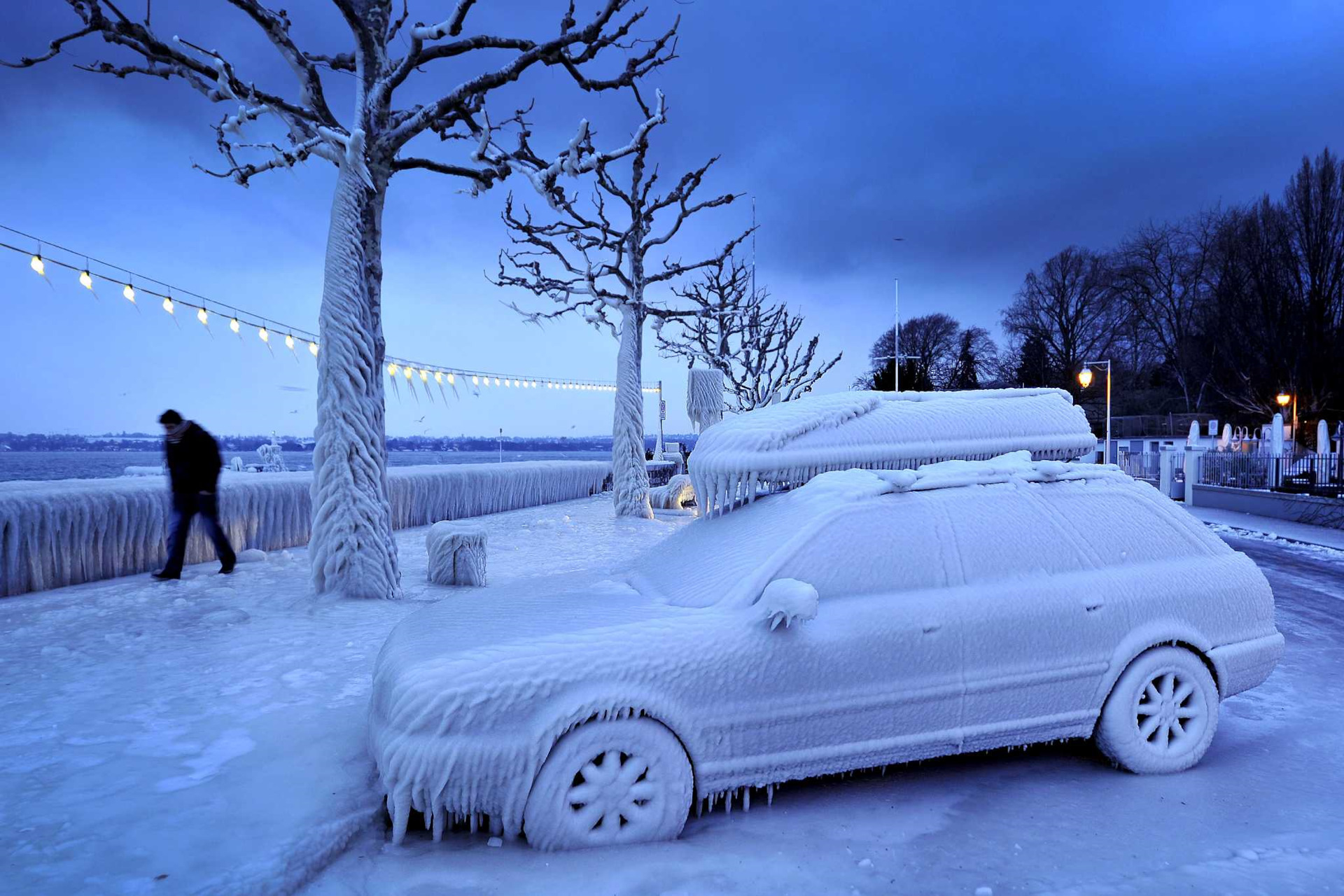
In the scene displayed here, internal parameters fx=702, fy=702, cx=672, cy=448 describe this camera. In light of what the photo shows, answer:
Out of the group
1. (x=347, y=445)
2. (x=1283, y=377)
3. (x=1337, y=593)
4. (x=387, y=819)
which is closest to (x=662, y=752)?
(x=387, y=819)

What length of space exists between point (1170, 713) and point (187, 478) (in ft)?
26.5

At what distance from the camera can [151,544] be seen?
7594 mm

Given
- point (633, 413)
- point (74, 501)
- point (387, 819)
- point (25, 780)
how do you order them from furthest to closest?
point (633, 413) → point (74, 501) → point (25, 780) → point (387, 819)

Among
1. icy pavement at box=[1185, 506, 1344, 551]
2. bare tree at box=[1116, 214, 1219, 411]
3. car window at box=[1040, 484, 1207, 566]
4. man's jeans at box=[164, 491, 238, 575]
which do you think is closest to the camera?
car window at box=[1040, 484, 1207, 566]

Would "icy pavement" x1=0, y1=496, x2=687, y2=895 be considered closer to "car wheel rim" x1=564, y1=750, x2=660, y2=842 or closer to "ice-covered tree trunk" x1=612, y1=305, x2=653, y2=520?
"car wheel rim" x1=564, y1=750, x2=660, y2=842

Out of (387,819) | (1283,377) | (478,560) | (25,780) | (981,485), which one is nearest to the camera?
(387,819)

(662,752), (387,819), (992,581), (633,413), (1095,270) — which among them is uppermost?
(1095,270)

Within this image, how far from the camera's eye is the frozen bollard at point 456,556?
7136 mm

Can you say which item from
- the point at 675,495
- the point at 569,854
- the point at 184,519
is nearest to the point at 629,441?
the point at 675,495

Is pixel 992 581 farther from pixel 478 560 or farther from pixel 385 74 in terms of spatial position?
Answer: pixel 385 74

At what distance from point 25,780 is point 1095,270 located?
1991 inches

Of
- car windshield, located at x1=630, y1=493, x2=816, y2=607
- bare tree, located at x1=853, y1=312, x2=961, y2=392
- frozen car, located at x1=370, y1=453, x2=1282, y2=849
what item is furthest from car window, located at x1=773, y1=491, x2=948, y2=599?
bare tree, located at x1=853, y1=312, x2=961, y2=392

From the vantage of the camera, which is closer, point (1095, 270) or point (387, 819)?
point (387, 819)

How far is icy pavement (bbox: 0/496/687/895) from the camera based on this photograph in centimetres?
227
